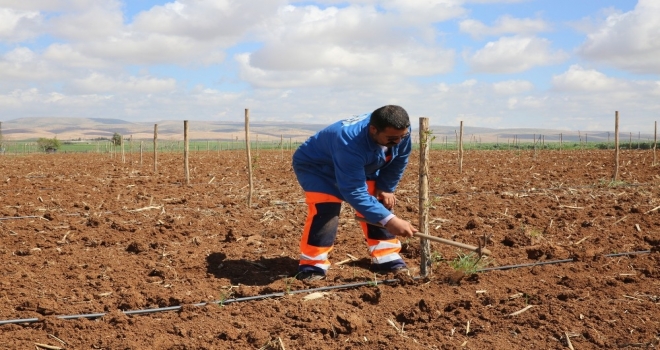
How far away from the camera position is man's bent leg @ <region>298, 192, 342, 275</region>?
517 cm

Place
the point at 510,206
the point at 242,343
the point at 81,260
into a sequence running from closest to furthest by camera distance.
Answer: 1. the point at 242,343
2. the point at 81,260
3. the point at 510,206

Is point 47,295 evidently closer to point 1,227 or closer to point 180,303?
point 180,303

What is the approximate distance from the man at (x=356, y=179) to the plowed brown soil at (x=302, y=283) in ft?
0.92

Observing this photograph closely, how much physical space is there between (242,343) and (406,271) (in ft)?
5.92

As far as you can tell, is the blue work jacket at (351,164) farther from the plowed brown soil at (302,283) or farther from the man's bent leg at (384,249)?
the plowed brown soil at (302,283)

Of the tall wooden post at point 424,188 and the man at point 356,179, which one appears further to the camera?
the tall wooden post at point 424,188

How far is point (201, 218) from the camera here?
8359mm

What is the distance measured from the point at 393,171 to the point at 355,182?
819 millimetres

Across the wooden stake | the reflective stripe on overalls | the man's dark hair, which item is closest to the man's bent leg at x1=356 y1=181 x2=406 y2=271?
the reflective stripe on overalls

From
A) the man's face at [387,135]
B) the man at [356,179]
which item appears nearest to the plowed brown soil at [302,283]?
the man at [356,179]

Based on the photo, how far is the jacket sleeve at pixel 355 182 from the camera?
4641 mm

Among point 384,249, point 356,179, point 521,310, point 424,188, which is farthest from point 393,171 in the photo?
point 521,310

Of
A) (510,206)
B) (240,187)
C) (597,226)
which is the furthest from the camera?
(240,187)

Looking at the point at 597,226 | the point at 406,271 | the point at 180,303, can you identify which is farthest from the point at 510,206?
the point at 180,303
